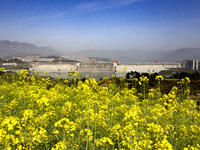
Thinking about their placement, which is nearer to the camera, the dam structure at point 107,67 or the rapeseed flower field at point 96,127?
the rapeseed flower field at point 96,127

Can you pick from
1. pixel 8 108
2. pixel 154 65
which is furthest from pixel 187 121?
pixel 154 65

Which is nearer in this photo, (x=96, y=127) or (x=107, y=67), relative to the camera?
(x=96, y=127)

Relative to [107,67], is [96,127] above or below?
below

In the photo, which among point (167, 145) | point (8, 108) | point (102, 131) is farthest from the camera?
point (8, 108)

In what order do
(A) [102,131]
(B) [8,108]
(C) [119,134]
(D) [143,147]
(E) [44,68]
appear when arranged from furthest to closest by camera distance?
1. (E) [44,68]
2. (B) [8,108]
3. (A) [102,131]
4. (C) [119,134]
5. (D) [143,147]

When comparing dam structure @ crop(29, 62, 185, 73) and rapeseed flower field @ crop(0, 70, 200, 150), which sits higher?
dam structure @ crop(29, 62, 185, 73)

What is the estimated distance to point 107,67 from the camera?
75.4m

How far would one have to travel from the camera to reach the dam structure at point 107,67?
72938 millimetres

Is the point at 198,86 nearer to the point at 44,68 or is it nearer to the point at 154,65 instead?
the point at 154,65

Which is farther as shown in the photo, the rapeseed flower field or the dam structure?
the dam structure

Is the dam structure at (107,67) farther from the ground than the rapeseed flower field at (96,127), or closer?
farther from the ground

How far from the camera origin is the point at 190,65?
70125mm

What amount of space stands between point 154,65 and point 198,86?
6220cm

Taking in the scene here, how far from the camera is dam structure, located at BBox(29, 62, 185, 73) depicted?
72938 mm
